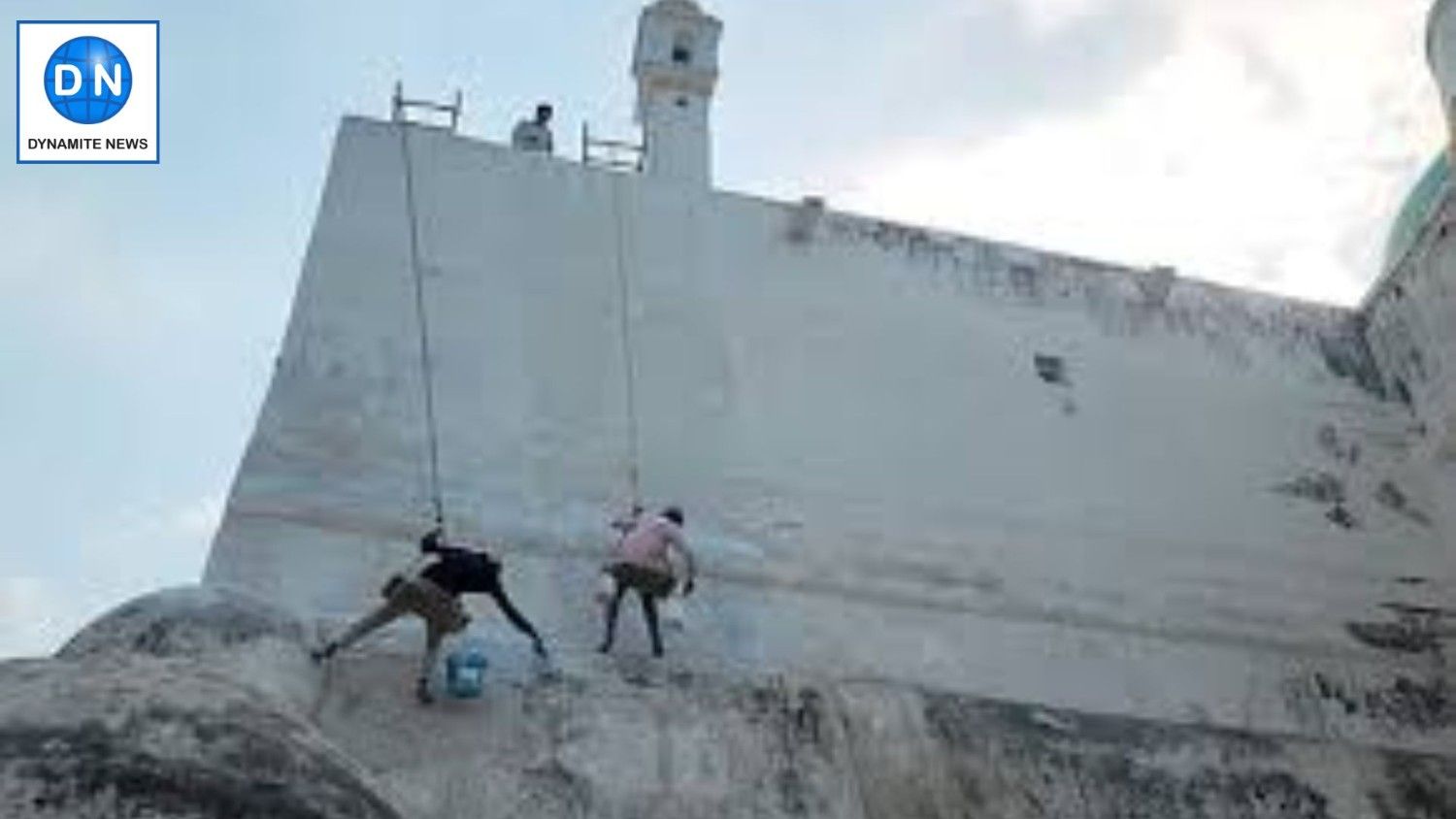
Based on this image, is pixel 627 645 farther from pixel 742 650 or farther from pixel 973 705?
pixel 973 705

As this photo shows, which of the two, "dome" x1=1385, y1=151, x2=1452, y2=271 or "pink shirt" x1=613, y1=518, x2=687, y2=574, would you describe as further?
"dome" x1=1385, y1=151, x2=1452, y2=271

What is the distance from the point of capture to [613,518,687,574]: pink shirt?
11.0 meters

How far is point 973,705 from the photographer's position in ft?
33.3

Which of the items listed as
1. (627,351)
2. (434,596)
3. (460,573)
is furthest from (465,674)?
(627,351)

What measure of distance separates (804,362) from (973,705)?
5.88m

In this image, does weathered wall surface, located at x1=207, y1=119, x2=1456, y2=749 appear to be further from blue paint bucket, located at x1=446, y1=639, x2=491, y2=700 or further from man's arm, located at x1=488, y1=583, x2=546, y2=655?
blue paint bucket, located at x1=446, y1=639, x2=491, y2=700

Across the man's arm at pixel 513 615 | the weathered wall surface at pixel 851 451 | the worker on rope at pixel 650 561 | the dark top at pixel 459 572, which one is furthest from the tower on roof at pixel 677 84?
the dark top at pixel 459 572

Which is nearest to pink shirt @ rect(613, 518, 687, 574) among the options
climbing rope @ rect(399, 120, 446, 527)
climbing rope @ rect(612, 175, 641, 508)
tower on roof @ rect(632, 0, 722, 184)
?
climbing rope @ rect(399, 120, 446, 527)

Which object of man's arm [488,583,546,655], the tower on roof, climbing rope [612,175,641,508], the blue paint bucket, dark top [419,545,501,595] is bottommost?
the blue paint bucket

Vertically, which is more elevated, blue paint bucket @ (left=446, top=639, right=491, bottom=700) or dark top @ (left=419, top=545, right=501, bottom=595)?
dark top @ (left=419, top=545, right=501, bottom=595)

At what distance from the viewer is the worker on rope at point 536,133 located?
16500 mm

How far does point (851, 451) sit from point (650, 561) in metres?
4.51

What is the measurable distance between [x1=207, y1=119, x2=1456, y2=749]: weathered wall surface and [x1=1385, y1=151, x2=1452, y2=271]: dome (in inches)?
90.6

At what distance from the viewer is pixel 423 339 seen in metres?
14.2
